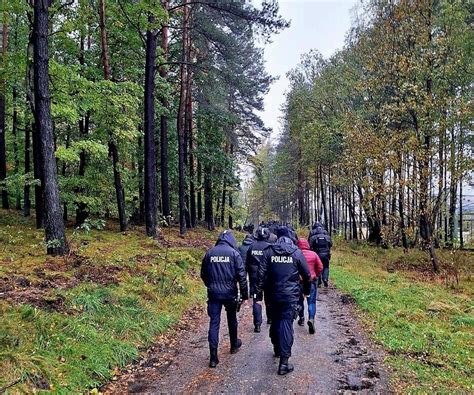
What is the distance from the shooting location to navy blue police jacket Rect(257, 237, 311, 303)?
5891 mm

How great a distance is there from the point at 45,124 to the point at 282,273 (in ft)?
23.6

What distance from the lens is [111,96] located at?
40.9 ft

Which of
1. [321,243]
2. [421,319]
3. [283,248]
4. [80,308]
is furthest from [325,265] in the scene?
[80,308]

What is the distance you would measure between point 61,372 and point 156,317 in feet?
9.67

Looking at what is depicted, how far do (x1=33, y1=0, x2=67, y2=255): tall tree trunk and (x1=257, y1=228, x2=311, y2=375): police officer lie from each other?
6063mm

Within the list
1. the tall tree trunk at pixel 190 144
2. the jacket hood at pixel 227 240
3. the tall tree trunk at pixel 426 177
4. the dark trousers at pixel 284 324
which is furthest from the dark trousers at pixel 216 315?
the tall tree trunk at pixel 190 144

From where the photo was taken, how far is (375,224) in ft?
83.1

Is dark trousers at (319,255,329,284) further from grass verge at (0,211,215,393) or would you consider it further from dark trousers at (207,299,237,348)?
dark trousers at (207,299,237,348)

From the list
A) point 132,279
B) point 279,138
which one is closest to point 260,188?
point 279,138

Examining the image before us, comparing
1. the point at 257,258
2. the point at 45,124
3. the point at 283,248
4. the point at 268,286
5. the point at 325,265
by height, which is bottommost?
the point at 325,265

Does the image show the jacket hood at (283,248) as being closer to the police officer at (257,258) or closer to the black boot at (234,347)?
the black boot at (234,347)

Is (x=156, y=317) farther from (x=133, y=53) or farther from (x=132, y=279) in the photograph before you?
(x=133, y=53)

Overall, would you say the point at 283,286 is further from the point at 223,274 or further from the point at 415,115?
the point at 415,115

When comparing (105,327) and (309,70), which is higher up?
(309,70)
